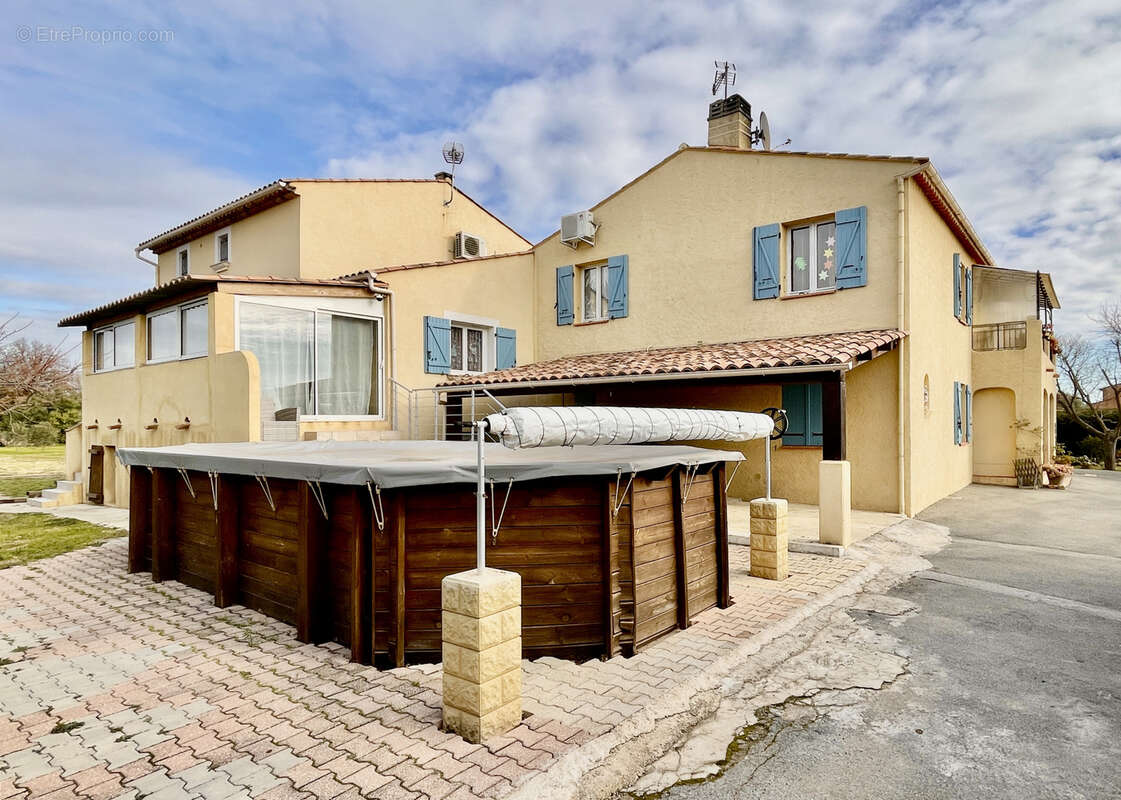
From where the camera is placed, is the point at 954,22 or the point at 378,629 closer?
the point at 378,629

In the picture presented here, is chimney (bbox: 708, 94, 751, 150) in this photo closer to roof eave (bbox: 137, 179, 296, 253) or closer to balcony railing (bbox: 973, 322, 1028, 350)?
balcony railing (bbox: 973, 322, 1028, 350)

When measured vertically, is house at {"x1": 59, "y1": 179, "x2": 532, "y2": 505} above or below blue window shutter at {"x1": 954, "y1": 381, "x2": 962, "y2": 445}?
above

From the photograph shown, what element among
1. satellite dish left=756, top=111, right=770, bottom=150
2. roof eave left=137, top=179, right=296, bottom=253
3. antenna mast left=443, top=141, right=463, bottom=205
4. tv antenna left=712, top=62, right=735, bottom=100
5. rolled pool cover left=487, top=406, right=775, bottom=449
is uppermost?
tv antenna left=712, top=62, right=735, bottom=100

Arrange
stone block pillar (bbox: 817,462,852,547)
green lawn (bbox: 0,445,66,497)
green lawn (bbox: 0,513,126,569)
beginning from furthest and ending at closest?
green lawn (bbox: 0,445,66,497)
green lawn (bbox: 0,513,126,569)
stone block pillar (bbox: 817,462,852,547)

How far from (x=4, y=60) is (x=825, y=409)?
14.5m

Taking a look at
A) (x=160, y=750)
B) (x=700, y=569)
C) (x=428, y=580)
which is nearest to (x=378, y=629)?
(x=428, y=580)

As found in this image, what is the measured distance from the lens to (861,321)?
11.4 metres

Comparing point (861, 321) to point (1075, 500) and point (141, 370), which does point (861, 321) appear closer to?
point (1075, 500)

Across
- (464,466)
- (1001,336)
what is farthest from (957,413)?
(464,466)

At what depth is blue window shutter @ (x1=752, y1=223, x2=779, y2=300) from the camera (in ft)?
40.4

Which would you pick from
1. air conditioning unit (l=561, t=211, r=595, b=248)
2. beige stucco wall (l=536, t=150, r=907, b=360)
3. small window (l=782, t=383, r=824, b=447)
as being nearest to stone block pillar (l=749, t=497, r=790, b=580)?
small window (l=782, t=383, r=824, b=447)

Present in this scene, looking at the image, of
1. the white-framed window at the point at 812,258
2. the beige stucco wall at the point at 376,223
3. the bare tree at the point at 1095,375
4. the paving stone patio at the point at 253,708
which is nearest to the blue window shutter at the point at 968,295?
the white-framed window at the point at 812,258

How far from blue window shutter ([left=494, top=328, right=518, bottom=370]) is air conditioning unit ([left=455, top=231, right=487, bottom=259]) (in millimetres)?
2660

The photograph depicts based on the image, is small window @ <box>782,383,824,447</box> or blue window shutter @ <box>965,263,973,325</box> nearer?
small window @ <box>782,383,824,447</box>
